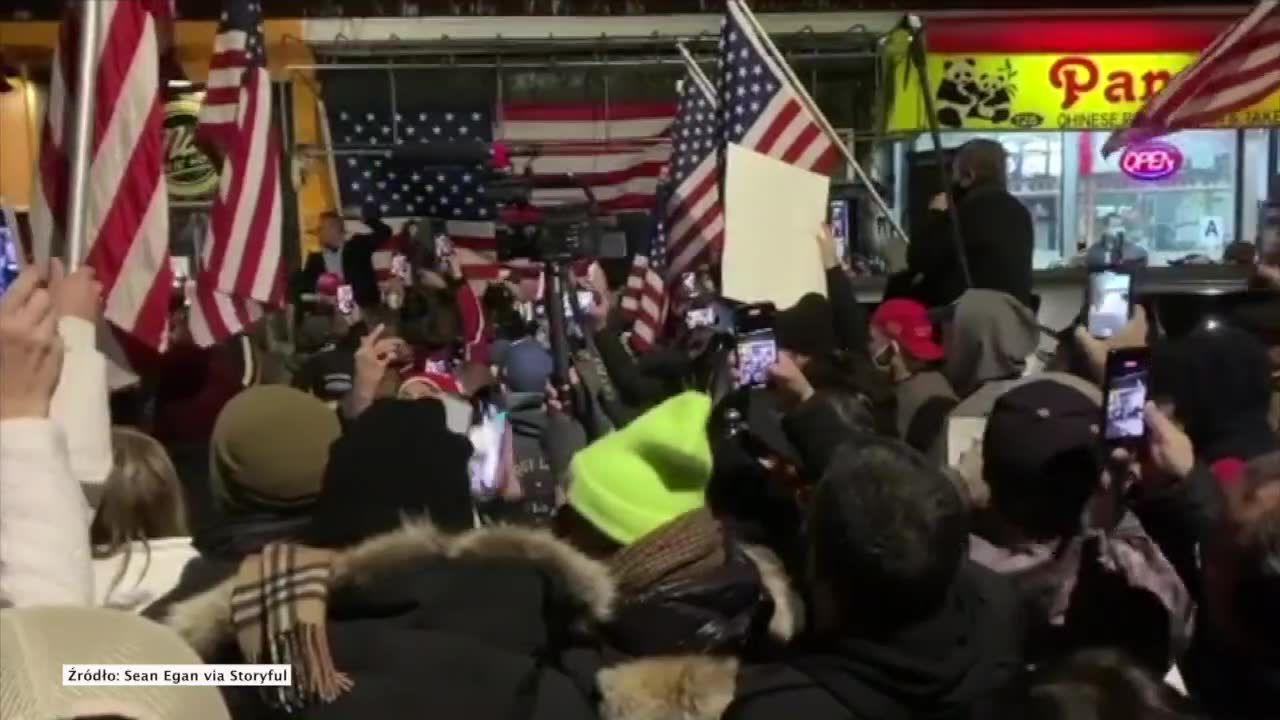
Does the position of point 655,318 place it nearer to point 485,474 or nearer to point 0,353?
point 485,474

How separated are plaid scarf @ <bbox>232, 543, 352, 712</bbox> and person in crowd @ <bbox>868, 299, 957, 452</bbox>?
3.06m

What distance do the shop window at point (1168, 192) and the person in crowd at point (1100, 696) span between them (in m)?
14.7

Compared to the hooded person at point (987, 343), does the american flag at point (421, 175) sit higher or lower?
higher

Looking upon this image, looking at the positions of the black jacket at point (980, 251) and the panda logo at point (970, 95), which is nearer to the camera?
the black jacket at point (980, 251)

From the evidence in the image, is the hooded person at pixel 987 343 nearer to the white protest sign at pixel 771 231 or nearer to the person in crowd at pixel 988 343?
the person in crowd at pixel 988 343

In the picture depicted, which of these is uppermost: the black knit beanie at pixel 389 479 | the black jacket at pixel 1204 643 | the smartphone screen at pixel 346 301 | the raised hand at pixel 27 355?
the raised hand at pixel 27 355

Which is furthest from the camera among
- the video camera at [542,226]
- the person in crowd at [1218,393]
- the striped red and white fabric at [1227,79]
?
the video camera at [542,226]

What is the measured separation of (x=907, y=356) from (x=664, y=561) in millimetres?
3271

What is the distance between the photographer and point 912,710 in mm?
2838

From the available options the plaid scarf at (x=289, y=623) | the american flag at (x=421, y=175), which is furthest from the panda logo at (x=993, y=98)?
the plaid scarf at (x=289, y=623)

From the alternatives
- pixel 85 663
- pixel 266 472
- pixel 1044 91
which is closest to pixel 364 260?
pixel 1044 91

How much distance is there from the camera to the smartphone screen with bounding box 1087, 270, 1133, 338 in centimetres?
519

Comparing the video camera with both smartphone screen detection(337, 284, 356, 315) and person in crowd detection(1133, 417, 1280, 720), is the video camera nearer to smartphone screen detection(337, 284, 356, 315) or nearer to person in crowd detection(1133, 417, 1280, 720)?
smartphone screen detection(337, 284, 356, 315)

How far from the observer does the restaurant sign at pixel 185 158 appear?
14.8 metres
